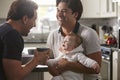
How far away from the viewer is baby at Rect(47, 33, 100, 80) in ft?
4.83

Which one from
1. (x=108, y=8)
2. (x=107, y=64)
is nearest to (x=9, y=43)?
(x=107, y=64)

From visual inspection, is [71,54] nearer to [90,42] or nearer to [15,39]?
[90,42]

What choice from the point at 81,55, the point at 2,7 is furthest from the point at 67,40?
the point at 2,7

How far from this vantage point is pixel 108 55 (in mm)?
3814

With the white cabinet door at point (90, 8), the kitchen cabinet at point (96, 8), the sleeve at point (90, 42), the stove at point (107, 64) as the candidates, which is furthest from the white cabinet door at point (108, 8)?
the sleeve at point (90, 42)

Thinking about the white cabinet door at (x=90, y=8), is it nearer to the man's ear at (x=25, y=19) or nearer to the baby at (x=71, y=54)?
the baby at (x=71, y=54)

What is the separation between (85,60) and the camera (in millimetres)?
1445

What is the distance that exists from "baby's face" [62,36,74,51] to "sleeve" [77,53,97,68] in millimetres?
79

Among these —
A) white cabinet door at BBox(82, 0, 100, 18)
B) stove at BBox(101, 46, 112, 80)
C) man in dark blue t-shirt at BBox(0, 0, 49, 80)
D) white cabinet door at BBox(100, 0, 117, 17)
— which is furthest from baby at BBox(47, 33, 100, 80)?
white cabinet door at BBox(82, 0, 100, 18)

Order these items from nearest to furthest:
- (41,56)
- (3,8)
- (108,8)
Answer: (41,56)
(108,8)
(3,8)

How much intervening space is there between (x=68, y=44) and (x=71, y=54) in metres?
0.07

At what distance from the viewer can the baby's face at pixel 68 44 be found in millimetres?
1503

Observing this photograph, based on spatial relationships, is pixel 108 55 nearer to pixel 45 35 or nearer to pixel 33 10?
pixel 45 35

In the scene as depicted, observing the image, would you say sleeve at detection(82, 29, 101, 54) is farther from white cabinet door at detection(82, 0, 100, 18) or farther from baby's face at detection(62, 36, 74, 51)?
white cabinet door at detection(82, 0, 100, 18)
